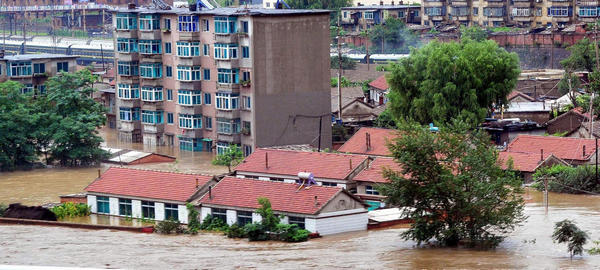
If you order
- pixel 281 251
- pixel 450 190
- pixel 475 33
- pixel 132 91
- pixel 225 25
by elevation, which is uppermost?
pixel 225 25

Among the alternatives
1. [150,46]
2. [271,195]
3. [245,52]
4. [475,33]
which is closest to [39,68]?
[150,46]

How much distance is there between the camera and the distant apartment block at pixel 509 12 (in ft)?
306

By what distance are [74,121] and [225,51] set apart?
6.98 metres

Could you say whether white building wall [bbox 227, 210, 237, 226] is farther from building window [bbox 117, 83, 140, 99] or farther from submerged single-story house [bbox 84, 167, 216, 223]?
building window [bbox 117, 83, 140, 99]

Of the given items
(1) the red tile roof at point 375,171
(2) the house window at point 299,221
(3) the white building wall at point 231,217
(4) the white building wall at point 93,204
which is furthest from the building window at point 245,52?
(2) the house window at point 299,221

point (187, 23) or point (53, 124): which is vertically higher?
point (187, 23)

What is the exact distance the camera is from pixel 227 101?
53.2 m

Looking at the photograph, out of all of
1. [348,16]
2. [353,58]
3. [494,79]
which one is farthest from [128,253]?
[348,16]

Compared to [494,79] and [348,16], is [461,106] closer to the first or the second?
[494,79]

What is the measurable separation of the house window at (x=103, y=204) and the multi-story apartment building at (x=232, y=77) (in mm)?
12728

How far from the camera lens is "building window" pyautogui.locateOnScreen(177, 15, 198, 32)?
54928 millimetres

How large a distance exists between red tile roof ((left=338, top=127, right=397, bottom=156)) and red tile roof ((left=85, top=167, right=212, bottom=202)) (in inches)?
365

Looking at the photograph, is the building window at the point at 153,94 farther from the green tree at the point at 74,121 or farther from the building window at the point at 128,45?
the green tree at the point at 74,121

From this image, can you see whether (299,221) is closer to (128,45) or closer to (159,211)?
(159,211)
